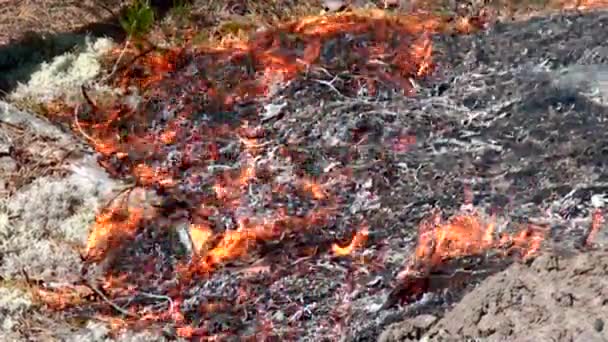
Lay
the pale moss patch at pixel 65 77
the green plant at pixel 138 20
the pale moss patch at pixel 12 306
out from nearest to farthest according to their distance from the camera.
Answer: the pale moss patch at pixel 12 306
the pale moss patch at pixel 65 77
the green plant at pixel 138 20

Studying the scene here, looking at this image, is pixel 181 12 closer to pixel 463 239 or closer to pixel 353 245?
pixel 353 245

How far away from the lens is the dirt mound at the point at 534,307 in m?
3.51

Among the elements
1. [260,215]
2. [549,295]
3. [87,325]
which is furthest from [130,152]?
[549,295]

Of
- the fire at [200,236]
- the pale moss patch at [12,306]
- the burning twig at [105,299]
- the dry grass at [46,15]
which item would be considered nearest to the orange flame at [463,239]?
the fire at [200,236]

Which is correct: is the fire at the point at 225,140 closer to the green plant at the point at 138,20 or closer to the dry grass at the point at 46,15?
the green plant at the point at 138,20

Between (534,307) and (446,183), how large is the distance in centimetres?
109

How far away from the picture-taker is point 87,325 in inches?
156

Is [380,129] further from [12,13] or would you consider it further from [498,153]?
[12,13]

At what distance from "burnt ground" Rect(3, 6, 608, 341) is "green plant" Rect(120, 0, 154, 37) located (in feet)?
3.14

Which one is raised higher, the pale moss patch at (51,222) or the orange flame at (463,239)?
the pale moss patch at (51,222)

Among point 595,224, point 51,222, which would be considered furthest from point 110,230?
point 595,224

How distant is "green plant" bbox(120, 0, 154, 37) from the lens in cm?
545

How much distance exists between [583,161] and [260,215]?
6.01 ft

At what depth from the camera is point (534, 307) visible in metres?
3.62
